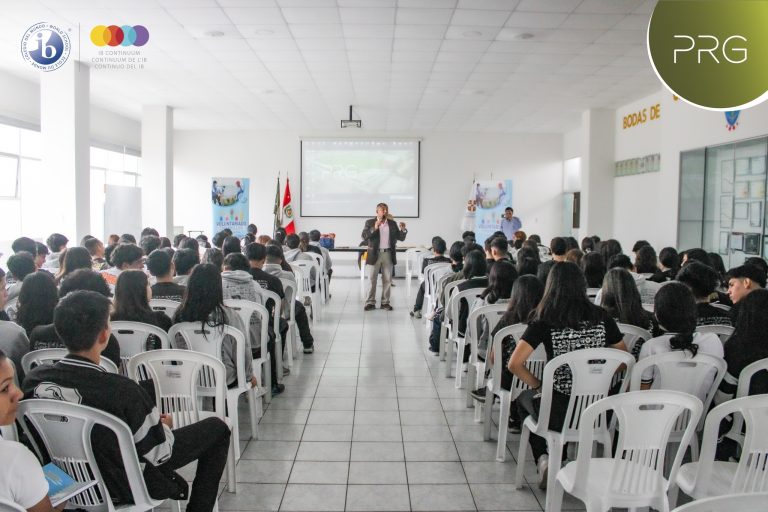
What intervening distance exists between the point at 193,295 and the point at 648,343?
235 cm

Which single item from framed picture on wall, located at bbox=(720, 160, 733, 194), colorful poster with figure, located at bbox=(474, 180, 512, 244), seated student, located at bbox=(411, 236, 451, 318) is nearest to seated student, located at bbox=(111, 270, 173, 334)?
seated student, located at bbox=(411, 236, 451, 318)

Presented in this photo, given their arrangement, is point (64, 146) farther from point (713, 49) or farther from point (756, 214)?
→ point (756, 214)

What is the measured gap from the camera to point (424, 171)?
590 inches

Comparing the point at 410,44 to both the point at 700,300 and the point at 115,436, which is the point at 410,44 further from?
the point at 115,436

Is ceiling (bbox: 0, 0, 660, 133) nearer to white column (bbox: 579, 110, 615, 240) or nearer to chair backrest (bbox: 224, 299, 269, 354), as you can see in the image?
white column (bbox: 579, 110, 615, 240)

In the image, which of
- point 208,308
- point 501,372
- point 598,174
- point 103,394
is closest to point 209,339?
point 208,308

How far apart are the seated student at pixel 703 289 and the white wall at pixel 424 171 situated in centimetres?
1164

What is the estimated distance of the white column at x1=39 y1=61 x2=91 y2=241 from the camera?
8.02 m

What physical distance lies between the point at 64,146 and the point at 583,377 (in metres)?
7.70

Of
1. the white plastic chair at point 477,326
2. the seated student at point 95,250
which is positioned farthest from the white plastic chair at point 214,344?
the seated student at point 95,250

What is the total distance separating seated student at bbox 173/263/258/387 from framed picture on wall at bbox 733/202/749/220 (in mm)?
6626

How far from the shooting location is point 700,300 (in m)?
3.53

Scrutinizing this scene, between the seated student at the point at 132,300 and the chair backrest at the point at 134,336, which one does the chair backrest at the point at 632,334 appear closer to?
the chair backrest at the point at 134,336

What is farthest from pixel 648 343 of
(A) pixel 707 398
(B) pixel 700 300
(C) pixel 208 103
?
(C) pixel 208 103
